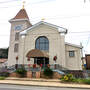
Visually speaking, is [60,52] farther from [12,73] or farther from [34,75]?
[12,73]

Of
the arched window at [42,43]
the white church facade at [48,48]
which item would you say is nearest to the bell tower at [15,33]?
the white church facade at [48,48]

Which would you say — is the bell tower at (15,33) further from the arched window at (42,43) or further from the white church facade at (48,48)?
the arched window at (42,43)

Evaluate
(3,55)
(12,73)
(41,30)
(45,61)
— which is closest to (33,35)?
(41,30)

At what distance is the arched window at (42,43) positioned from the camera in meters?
23.4

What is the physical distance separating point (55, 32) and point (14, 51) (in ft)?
37.0

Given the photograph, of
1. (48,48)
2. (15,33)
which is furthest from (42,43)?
(15,33)

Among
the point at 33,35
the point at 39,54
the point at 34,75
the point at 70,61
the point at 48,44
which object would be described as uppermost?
the point at 33,35

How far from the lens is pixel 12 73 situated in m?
18.0

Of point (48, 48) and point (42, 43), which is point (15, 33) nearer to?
point (42, 43)

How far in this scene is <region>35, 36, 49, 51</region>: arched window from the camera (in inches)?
922

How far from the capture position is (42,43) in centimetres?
2389

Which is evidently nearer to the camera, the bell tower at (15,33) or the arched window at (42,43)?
the arched window at (42,43)

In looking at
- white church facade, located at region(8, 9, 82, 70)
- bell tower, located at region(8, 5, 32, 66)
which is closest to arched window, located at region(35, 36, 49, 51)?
white church facade, located at region(8, 9, 82, 70)

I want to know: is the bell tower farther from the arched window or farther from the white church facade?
the arched window
